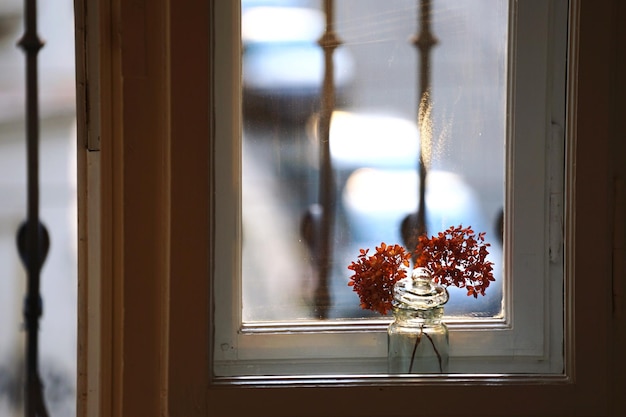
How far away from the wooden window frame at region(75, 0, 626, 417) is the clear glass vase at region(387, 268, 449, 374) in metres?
0.08

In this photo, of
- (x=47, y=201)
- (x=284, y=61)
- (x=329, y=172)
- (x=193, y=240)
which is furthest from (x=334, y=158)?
(x=47, y=201)

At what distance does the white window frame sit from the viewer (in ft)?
3.81

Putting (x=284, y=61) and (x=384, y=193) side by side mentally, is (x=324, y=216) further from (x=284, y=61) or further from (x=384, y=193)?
(x=284, y=61)

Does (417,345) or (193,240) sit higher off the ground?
(193,240)

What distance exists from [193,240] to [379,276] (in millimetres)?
315

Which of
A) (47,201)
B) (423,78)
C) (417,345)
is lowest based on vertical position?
(417,345)

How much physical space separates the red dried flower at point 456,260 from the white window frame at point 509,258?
0.24 ft

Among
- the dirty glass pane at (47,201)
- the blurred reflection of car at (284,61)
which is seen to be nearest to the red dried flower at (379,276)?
the blurred reflection of car at (284,61)

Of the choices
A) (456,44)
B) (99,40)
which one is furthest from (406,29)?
(99,40)

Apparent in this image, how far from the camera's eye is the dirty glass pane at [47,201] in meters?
1.18

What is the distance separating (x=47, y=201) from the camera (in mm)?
1203

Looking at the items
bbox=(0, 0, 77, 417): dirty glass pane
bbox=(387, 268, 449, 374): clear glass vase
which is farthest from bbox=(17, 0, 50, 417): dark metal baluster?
bbox=(387, 268, 449, 374): clear glass vase

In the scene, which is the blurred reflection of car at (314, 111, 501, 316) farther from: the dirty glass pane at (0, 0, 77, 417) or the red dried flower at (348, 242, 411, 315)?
the dirty glass pane at (0, 0, 77, 417)

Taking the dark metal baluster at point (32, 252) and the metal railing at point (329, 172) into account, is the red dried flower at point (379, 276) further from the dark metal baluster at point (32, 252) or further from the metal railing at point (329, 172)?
the dark metal baluster at point (32, 252)
